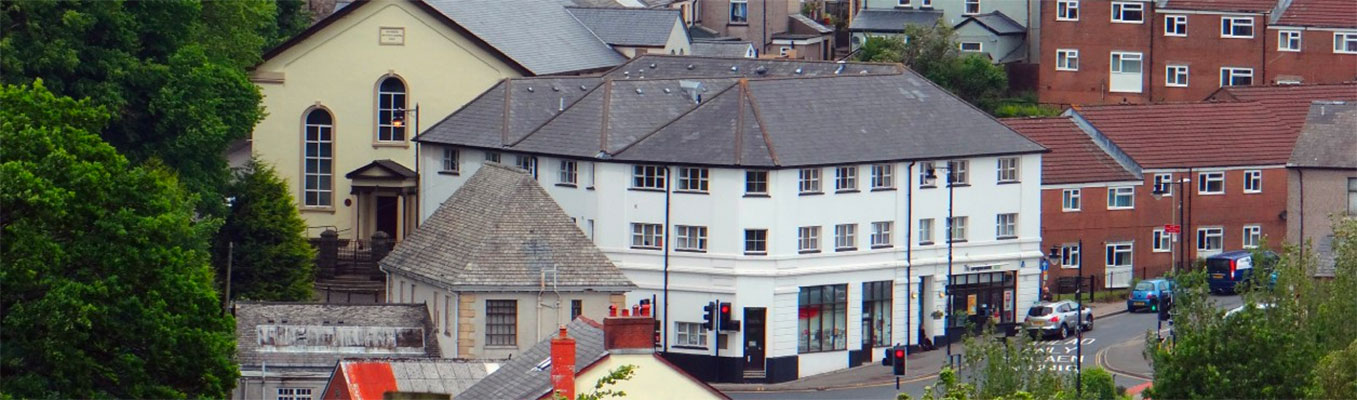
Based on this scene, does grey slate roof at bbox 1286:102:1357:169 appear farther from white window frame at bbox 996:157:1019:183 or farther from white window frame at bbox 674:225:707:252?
white window frame at bbox 674:225:707:252

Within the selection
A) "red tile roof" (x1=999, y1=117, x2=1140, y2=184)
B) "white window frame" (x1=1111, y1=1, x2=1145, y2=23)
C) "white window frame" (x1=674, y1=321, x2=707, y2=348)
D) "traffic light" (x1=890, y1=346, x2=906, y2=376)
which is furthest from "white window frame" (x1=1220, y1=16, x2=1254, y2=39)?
"traffic light" (x1=890, y1=346, x2=906, y2=376)

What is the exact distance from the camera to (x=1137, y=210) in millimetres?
111375

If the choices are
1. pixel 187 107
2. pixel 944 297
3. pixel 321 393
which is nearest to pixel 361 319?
pixel 321 393

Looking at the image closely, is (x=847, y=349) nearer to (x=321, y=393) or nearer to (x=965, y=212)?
(x=965, y=212)

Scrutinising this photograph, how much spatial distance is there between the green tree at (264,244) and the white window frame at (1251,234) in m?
31.5

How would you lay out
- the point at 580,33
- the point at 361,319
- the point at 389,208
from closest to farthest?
1. the point at 361,319
2. the point at 389,208
3. the point at 580,33

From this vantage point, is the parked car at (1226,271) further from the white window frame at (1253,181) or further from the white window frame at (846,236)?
the white window frame at (846,236)

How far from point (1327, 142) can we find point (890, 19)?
4242cm

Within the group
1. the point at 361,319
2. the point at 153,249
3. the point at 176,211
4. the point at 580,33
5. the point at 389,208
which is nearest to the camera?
the point at 153,249

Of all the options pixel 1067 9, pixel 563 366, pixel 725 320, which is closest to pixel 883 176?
pixel 725 320

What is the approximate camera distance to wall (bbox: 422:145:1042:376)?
97.2 meters

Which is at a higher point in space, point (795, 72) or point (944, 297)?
point (795, 72)

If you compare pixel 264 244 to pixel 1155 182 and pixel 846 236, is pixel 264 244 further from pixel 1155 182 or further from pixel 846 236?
pixel 1155 182

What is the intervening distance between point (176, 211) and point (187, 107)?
59.5ft
